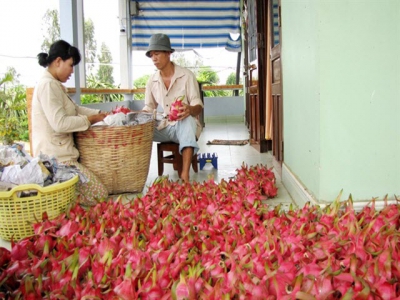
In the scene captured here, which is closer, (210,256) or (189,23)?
(210,256)

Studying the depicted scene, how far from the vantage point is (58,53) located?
9.04 feet

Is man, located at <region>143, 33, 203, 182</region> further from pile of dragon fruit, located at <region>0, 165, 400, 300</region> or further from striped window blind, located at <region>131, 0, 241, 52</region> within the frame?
striped window blind, located at <region>131, 0, 241, 52</region>

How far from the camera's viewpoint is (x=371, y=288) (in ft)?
3.73

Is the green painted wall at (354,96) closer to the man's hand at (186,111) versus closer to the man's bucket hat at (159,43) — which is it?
the man's hand at (186,111)

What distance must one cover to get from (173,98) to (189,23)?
6.21 metres

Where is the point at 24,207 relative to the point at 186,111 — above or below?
below

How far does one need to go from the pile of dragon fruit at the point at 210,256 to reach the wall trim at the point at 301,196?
229mm

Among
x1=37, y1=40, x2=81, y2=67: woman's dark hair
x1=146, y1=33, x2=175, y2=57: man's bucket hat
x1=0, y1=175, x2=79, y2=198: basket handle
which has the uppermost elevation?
x1=146, y1=33, x2=175, y2=57: man's bucket hat

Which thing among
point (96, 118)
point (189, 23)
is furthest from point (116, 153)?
point (189, 23)

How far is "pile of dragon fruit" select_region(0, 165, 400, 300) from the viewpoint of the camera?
3.80 feet

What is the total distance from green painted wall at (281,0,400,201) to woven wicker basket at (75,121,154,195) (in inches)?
49.3

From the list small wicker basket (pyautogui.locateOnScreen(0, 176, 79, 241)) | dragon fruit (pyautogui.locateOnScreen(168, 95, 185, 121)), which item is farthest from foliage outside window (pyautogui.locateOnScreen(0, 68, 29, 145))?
small wicker basket (pyautogui.locateOnScreen(0, 176, 79, 241))

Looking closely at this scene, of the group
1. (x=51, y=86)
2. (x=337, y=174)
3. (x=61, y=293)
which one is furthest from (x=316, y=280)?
(x=51, y=86)

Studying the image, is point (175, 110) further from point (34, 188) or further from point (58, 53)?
point (34, 188)
